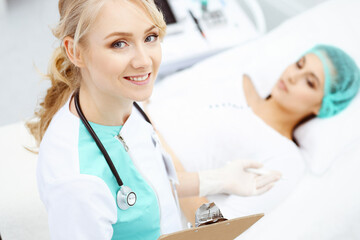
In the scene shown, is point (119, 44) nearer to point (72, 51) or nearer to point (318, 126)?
point (72, 51)

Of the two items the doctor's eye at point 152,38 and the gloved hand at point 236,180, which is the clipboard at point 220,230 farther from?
the gloved hand at point 236,180

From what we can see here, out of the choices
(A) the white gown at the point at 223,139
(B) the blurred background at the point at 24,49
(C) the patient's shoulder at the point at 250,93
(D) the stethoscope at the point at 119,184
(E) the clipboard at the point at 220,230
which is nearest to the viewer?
(E) the clipboard at the point at 220,230

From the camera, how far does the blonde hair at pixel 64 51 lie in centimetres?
79

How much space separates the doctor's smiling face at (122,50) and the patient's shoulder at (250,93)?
98 cm

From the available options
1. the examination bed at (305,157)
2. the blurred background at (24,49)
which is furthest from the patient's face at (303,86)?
the blurred background at (24,49)

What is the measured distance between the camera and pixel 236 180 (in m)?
1.44

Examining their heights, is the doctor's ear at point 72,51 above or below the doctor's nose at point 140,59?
above

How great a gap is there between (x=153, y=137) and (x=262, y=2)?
164cm

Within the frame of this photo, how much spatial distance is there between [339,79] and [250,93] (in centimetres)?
37

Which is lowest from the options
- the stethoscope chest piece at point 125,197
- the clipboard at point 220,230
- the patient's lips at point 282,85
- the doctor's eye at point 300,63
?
the clipboard at point 220,230

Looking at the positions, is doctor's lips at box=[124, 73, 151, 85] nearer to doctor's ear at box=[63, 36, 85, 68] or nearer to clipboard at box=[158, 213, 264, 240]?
doctor's ear at box=[63, 36, 85, 68]

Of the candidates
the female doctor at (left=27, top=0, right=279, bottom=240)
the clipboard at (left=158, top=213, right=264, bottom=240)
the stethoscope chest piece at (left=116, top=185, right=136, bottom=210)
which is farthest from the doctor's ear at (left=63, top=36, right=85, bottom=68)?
the clipboard at (left=158, top=213, right=264, bottom=240)

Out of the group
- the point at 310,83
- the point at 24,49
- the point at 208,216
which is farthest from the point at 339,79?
the point at 24,49

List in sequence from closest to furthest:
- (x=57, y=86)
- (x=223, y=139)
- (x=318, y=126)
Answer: (x=57, y=86) → (x=223, y=139) → (x=318, y=126)
